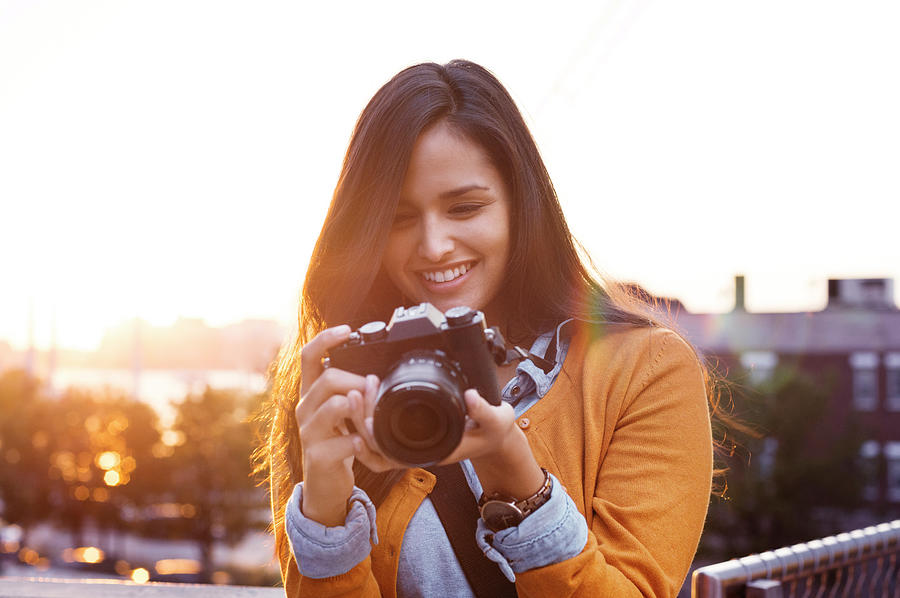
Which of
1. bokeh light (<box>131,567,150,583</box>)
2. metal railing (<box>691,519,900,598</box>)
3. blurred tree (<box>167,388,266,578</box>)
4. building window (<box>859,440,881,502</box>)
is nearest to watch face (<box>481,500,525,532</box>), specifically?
metal railing (<box>691,519,900,598</box>)

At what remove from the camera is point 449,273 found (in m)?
1.83

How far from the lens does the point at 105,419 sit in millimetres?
28047

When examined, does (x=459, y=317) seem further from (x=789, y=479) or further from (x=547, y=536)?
(x=789, y=479)

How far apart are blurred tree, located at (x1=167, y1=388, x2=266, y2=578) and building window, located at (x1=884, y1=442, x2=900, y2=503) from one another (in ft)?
70.8

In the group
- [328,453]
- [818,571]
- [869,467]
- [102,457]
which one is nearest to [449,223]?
[328,453]

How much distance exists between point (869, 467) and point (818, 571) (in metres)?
28.2

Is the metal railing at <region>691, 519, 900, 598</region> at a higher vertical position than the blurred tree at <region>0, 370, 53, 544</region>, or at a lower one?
higher

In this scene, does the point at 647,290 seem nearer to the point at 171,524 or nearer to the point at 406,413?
the point at 406,413

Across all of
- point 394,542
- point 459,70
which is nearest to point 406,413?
point 394,542

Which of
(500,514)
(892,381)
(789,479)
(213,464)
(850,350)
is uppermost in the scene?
(500,514)

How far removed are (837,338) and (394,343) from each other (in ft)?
95.0

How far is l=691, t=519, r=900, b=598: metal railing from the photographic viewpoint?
63.5 inches

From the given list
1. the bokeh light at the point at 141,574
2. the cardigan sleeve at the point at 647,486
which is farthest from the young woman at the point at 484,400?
the bokeh light at the point at 141,574

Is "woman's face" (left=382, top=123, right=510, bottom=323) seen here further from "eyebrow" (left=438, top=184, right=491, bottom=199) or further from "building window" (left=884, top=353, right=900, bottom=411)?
"building window" (left=884, top=353, right=900, bottom=411)
